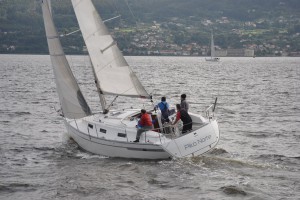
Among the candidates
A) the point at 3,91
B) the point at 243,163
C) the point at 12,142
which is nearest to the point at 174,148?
the point at 243,163

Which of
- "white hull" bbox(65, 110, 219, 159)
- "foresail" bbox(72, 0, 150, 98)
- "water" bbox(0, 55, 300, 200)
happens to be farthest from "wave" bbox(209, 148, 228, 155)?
"foresail" bbox(72, 0, 150, 98)

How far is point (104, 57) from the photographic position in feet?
77.6

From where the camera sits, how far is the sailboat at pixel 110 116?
21.3 m

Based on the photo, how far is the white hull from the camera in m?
20.9

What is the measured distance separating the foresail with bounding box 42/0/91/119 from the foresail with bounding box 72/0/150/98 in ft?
6.86

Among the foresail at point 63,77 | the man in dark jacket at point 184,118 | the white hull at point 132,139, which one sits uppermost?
the foresail at point 63,77

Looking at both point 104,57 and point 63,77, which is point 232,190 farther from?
point 63,77

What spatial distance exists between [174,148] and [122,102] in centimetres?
2758

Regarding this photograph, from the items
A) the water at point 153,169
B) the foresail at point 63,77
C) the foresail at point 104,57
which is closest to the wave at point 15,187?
the water at point 153,169

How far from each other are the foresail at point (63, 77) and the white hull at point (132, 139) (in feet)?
4.03

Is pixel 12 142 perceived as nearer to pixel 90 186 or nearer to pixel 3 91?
pixel 90 186

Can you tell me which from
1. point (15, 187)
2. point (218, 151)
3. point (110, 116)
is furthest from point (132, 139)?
point (15, 187)

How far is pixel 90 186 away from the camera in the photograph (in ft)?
63.3

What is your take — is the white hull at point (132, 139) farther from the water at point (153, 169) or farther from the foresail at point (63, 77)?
the foresail at point (63, 77)
